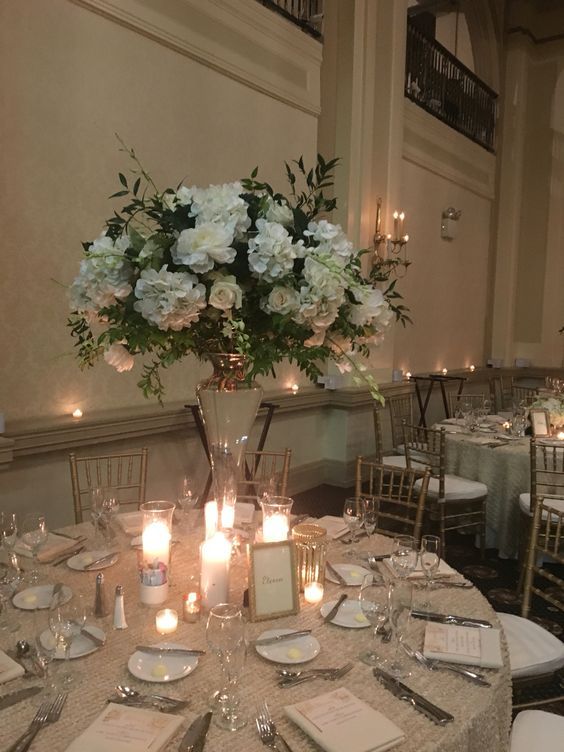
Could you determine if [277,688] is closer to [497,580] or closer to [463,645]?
[463,645]

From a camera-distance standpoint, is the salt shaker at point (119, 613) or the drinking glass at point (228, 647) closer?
the drinking glass at point (228, 647)

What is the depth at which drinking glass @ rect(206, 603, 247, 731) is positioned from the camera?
4.13 ft

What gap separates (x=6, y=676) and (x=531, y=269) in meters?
9.40

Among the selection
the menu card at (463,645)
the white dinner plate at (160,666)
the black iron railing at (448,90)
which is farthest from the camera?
the black iron railing at (448,90)

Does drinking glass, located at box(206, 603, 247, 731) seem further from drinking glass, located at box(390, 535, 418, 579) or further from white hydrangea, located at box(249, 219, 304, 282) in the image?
white hydrangea, located at box(249, 219, 304, 282)

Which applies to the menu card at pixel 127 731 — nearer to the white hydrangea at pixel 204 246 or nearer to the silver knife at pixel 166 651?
the silver knife at pixel 166 651

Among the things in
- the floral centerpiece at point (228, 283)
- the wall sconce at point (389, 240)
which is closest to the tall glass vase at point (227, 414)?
the floral centerpiece at point (228, 283)

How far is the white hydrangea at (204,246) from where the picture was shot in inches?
59.3

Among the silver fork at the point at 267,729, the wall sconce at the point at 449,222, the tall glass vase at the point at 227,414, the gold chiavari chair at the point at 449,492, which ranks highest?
the wall sconce at the point at 449,222

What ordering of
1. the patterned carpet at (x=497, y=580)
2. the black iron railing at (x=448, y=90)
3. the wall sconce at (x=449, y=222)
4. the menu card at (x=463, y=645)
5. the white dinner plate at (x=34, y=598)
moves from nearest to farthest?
the menu card at (x=463, y=645)
the white dinner plate at (x=34, y=598)
the patterned carpet at (x=497, y=580)
the black iron railing at (x=448, y=90)
the wall sconce at (x=449, y=222)

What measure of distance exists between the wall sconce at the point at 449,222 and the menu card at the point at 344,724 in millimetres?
7338

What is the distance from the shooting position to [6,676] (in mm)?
1360

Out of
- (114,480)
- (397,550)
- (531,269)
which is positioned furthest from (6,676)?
(531,269)

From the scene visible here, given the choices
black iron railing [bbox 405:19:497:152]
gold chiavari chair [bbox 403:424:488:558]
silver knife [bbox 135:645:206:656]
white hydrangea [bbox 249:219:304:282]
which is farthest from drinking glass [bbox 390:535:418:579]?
black iron railing [bbox 405:19:497:152]
